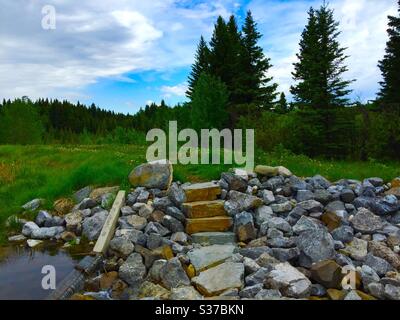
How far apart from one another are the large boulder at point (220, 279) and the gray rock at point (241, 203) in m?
2.06

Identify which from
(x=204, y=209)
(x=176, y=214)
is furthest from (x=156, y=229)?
(x=204, y=209)

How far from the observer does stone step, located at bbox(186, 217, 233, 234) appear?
28.4ft

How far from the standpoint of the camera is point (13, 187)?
38.3 feet

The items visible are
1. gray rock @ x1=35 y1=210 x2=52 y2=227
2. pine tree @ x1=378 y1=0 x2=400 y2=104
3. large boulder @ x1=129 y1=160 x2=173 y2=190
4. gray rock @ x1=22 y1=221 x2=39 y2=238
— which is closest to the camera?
gray rock @ x1=22 y1=221 x2=39 y2=238

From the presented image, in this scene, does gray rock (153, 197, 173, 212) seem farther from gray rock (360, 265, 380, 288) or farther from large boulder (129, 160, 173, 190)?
gray rock (360, 265, 380, 288)

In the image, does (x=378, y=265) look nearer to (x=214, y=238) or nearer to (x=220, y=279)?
(x=220, y=279)

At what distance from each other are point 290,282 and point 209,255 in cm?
166

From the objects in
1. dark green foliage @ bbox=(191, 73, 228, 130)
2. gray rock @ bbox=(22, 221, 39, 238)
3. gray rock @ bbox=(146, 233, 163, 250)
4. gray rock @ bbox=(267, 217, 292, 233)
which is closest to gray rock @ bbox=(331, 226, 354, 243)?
gray rock @ bbox=(267, 217, 292, 233)

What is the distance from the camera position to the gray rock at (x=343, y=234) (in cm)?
812

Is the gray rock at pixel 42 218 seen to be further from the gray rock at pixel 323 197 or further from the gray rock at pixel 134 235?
the gray rock at pixel 323 197

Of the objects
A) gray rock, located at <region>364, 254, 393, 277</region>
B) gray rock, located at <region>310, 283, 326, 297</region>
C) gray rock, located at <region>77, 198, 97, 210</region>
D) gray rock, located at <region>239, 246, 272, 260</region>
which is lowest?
gray rock, located at <region>310, 283, 326, 297</region>

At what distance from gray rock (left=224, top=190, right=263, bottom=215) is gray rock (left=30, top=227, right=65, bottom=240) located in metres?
3.63

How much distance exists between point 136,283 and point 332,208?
452 centimetres
